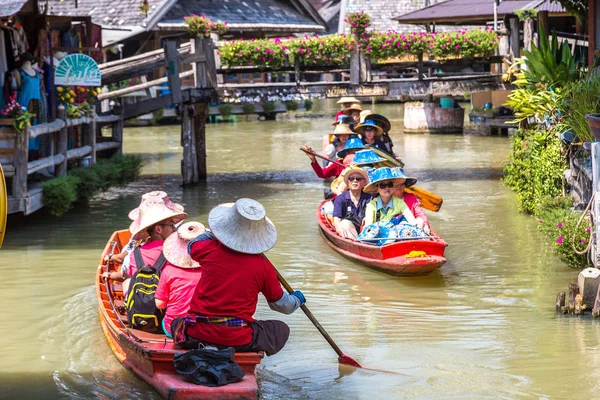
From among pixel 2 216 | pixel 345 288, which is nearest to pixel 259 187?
pixel 345 288

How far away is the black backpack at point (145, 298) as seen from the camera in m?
8.04

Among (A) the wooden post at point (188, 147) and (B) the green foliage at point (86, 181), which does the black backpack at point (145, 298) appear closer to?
(B) the green foliage at point (86, 181)

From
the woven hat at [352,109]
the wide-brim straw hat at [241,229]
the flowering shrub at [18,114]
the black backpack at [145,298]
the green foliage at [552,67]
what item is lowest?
the black backpack at [145,298]

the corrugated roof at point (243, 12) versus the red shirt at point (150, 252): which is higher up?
the corrugated roof at point (243, 12)

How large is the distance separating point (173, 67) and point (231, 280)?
10812mm

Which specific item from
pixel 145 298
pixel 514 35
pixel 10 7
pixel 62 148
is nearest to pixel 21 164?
pixel 62 148

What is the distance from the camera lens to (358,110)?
1842 centimetres

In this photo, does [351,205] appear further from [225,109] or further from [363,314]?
[225,109]

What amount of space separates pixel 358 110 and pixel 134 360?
11213 millimetres

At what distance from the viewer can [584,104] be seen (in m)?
11.4

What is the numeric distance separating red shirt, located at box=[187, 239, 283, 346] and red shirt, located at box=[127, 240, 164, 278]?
116 cm

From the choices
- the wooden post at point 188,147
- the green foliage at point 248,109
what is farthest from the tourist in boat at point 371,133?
the green foliage at point 248,109

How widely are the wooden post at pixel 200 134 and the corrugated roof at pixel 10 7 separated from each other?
6.75m

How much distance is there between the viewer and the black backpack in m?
8.04
